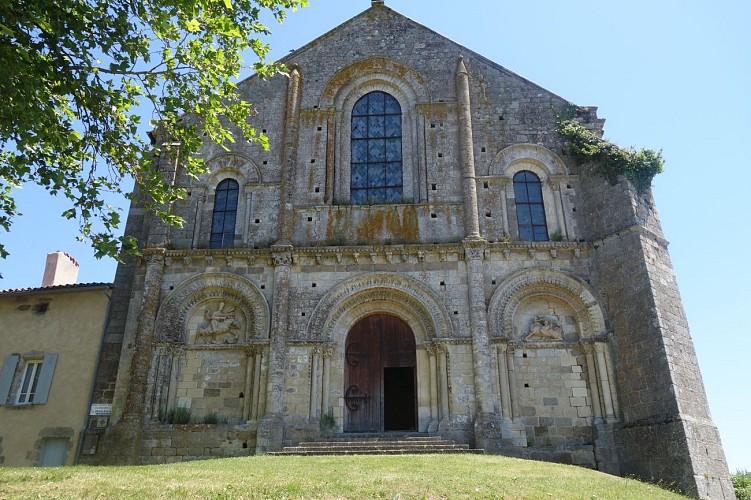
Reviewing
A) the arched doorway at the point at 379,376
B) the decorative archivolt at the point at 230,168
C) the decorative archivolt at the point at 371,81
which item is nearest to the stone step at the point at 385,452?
the arched doorway at the point at 379,376

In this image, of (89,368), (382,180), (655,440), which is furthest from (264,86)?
(655,440)

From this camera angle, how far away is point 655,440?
13.4 meters

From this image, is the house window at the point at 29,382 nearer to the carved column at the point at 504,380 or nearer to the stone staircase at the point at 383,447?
the stone staircase at the point at 383,447

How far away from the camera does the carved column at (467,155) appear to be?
1631cm

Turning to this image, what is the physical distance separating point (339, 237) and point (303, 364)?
11.3ft

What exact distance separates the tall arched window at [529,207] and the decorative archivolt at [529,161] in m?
0.20

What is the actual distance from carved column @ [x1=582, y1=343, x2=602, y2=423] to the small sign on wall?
11.3 meters

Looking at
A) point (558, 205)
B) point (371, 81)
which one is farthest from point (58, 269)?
point (558, 205)

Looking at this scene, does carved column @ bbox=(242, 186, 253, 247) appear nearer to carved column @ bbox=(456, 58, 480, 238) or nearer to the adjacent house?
the adjacent house

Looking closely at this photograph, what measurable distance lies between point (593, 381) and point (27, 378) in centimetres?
1384

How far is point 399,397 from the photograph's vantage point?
16422 millimetres

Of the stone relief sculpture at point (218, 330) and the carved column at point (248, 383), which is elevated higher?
the stone relief sculpture at point (218, 330)

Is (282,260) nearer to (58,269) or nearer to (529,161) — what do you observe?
(529,161)

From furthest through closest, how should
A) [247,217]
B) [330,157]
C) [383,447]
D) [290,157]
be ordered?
[330,157] → [290,157] → [247,217] → [383,447]
